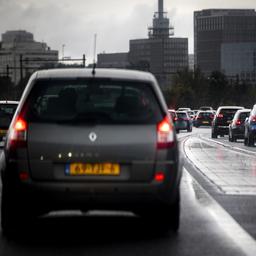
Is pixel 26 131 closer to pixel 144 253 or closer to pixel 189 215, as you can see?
pixel 144 253

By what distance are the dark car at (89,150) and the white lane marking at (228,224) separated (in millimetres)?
780

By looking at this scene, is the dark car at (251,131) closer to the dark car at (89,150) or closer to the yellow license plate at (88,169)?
the dark car at (89,150)

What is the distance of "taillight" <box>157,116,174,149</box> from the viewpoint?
10.1m

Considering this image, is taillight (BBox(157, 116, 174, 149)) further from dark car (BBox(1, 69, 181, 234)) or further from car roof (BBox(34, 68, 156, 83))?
car roof (BBox(34, 68, 156, 83))

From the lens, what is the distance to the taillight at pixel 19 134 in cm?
1004

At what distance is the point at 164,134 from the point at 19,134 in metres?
1.39

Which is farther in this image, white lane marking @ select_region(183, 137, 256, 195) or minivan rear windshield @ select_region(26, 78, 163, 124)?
white lane marking @ select_region(183, 137, 256, 195)

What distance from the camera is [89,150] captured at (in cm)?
992

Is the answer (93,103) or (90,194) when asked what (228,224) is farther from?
(93,103)

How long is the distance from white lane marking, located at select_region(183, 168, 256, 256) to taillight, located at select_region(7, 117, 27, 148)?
2235mm

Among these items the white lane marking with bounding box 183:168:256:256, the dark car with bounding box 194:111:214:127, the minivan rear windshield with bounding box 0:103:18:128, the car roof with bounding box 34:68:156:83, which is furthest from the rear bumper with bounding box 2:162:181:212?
the dark car with bounding box 194:111:214:127

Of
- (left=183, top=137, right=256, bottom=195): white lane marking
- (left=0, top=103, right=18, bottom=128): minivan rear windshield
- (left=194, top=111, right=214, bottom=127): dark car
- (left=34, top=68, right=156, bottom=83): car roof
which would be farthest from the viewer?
(left=194, top=111, right=214, bottom=127): dark car

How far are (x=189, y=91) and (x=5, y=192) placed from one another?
15771cm

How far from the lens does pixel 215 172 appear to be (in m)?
21.5
